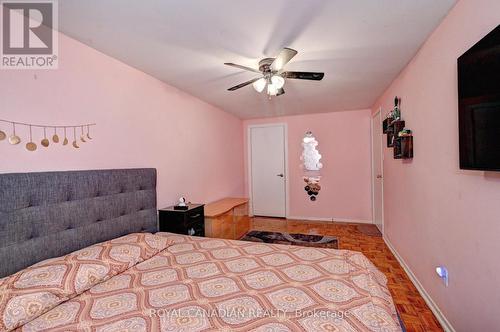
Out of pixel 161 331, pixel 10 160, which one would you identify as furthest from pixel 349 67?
pixel 10 160

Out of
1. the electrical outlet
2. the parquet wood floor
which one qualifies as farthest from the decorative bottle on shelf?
the parquet wood floor

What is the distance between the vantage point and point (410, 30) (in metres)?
1.76

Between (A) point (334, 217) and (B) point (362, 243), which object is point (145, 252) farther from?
(A) point (334, 217)

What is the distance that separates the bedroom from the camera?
1.25 metres

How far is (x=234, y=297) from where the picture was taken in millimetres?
1212

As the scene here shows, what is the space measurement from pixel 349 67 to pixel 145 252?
2.60 meters

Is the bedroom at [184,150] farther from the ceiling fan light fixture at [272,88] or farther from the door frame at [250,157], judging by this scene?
the door frame at [250,157]

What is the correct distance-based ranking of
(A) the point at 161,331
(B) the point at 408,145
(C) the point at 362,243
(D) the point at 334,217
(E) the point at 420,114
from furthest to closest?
(D) the point at 334,217, (C) the point at 362,243, (B) the point at 408,145, (E) the point at 420,114, (A) the point at 161,331

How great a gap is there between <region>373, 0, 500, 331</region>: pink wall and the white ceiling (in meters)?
0.25

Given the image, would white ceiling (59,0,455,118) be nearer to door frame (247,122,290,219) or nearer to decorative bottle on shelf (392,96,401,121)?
decorative bottle on shelf (392,96,401,121)

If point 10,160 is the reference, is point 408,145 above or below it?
above

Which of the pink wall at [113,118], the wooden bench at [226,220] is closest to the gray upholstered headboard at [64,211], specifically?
the pink wall at [113,118]

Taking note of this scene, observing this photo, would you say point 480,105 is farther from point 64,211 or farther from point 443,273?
point 64,211

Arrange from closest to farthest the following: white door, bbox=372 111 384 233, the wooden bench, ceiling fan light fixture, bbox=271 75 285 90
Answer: ceiling fan light fixture, bbox=271 75 285 90
the wooden bench
white door, bbox=372 111 384 233
